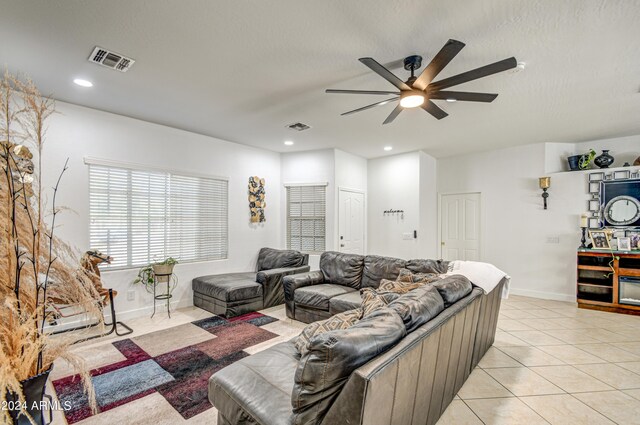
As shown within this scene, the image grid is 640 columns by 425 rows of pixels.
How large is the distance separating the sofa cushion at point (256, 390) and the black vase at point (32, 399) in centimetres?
81

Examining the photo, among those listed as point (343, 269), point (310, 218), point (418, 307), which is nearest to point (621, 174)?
point (343, 269)

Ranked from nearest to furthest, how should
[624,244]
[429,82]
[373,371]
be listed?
[373,371] < [429,82] < [624,244]

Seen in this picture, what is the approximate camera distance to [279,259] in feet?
16.9

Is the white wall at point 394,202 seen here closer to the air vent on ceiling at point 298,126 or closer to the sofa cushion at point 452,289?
the air vent on ceiling at point 298,126

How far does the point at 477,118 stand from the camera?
409 centimetres

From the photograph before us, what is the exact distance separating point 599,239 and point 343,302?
14.7 ft

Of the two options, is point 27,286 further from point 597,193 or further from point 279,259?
point 597,193

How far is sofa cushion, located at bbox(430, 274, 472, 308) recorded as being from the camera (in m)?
2.09

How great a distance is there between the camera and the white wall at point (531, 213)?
16.8ft

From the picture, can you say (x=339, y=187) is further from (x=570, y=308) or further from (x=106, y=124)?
(x=570, y=308)

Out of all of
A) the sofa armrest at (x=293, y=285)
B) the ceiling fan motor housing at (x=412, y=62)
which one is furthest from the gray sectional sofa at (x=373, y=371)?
the sofa armrest at (x=293, y=285)

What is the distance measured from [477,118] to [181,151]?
4.45 metres

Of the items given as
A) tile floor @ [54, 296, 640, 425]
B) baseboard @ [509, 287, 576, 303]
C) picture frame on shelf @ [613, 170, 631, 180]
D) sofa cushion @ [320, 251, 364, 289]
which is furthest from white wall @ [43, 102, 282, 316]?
picture frame on shelf @ [613, 170, 631, 180]

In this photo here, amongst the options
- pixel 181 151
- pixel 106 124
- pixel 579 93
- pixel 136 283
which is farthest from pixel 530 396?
pixel 106 124
